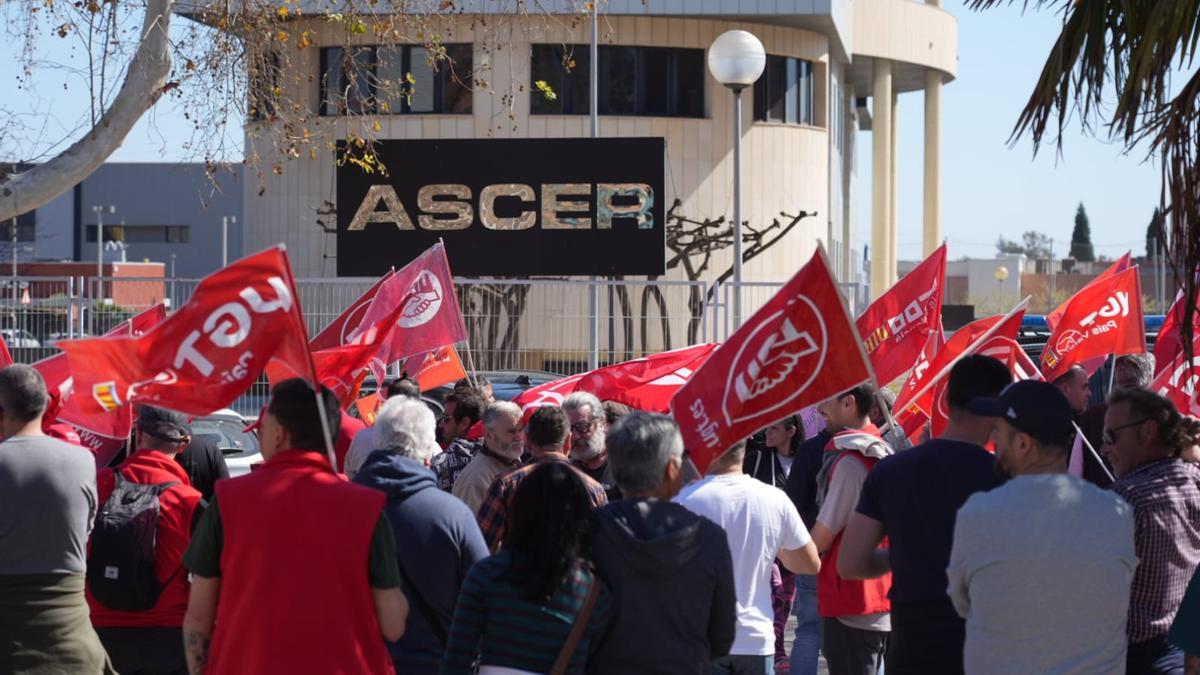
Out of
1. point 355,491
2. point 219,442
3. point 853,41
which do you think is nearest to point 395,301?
point 219,442

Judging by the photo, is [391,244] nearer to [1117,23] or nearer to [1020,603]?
[1117,23]

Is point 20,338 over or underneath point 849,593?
over

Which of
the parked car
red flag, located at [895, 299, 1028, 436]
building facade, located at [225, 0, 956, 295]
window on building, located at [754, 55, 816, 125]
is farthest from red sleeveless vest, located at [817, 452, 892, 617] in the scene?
window on building, located at [754, 55, 816, 125]

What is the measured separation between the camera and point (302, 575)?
16.4 feet

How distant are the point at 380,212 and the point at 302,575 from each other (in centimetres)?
1300

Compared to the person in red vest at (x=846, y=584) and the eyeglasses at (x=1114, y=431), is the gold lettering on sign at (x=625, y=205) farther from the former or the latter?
the eyeglasses at (x=1114, y=431)

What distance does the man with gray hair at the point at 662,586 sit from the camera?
16.0 ft

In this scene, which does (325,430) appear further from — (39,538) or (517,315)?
(517,315)

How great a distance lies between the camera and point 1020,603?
4.86 m

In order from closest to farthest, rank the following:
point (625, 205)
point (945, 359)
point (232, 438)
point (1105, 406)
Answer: point (1105, 406), point (945, 359), point (232, 438), point (625, 205)

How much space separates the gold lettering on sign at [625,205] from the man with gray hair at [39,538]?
11.4 metres

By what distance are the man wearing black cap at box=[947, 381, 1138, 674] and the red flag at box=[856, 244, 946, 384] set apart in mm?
5391

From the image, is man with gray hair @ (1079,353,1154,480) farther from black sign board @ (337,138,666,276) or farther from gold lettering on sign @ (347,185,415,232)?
gold lettering on sign @ (347,185,415,232)

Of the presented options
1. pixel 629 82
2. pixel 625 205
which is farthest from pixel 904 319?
pixel 629 82
